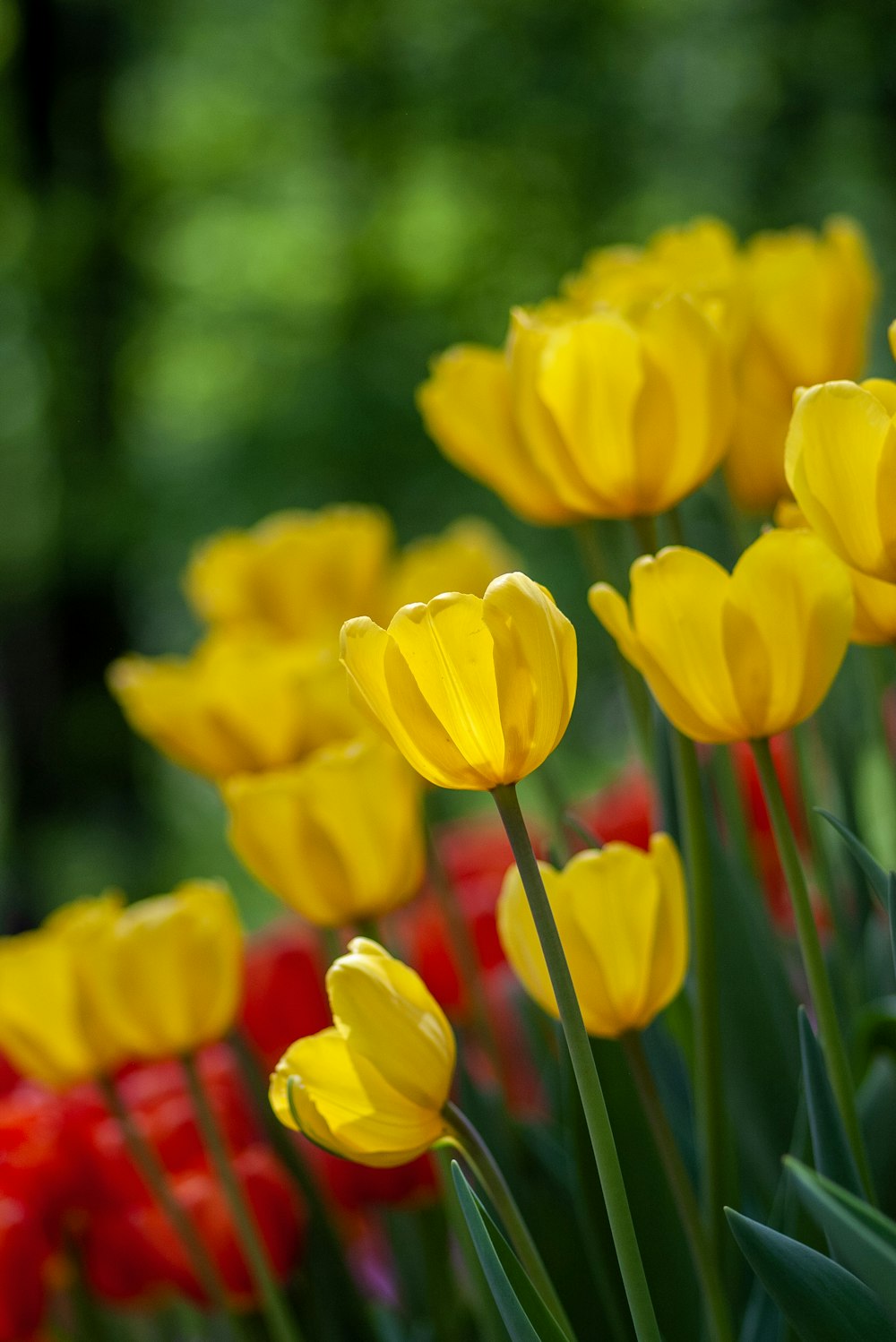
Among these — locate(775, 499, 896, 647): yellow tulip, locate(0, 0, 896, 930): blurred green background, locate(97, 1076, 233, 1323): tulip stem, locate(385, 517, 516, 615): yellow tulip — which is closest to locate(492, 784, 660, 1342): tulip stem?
locate(775, 499, 896, 647): yellow tulip

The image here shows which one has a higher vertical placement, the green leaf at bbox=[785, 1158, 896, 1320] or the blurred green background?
the blurred green background

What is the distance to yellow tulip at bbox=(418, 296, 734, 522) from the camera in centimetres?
47

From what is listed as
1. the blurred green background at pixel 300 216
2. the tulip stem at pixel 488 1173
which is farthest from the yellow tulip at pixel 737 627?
the blurred green background at pixel 300 216

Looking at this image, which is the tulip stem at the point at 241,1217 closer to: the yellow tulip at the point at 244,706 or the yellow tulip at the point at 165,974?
the yellow tulip at the point at 165,974

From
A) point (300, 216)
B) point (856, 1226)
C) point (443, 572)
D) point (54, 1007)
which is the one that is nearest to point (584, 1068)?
point (856, 1226)

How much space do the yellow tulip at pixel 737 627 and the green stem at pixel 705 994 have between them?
0.22ft

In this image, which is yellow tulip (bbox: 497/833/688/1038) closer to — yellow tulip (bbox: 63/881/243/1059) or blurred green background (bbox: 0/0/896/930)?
yellow tulip (bbox: 63/881/243/1059)

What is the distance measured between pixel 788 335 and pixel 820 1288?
1.19ft

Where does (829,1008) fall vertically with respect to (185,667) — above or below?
below

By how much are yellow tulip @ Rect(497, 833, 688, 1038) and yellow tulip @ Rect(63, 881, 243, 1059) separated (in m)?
0.15

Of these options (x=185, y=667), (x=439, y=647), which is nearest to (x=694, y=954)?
(x=439, y=647)

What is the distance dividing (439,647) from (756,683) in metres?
0.09

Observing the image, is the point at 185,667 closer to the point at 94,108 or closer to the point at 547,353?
the point at 547,353

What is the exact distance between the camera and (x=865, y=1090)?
54 centimetres
